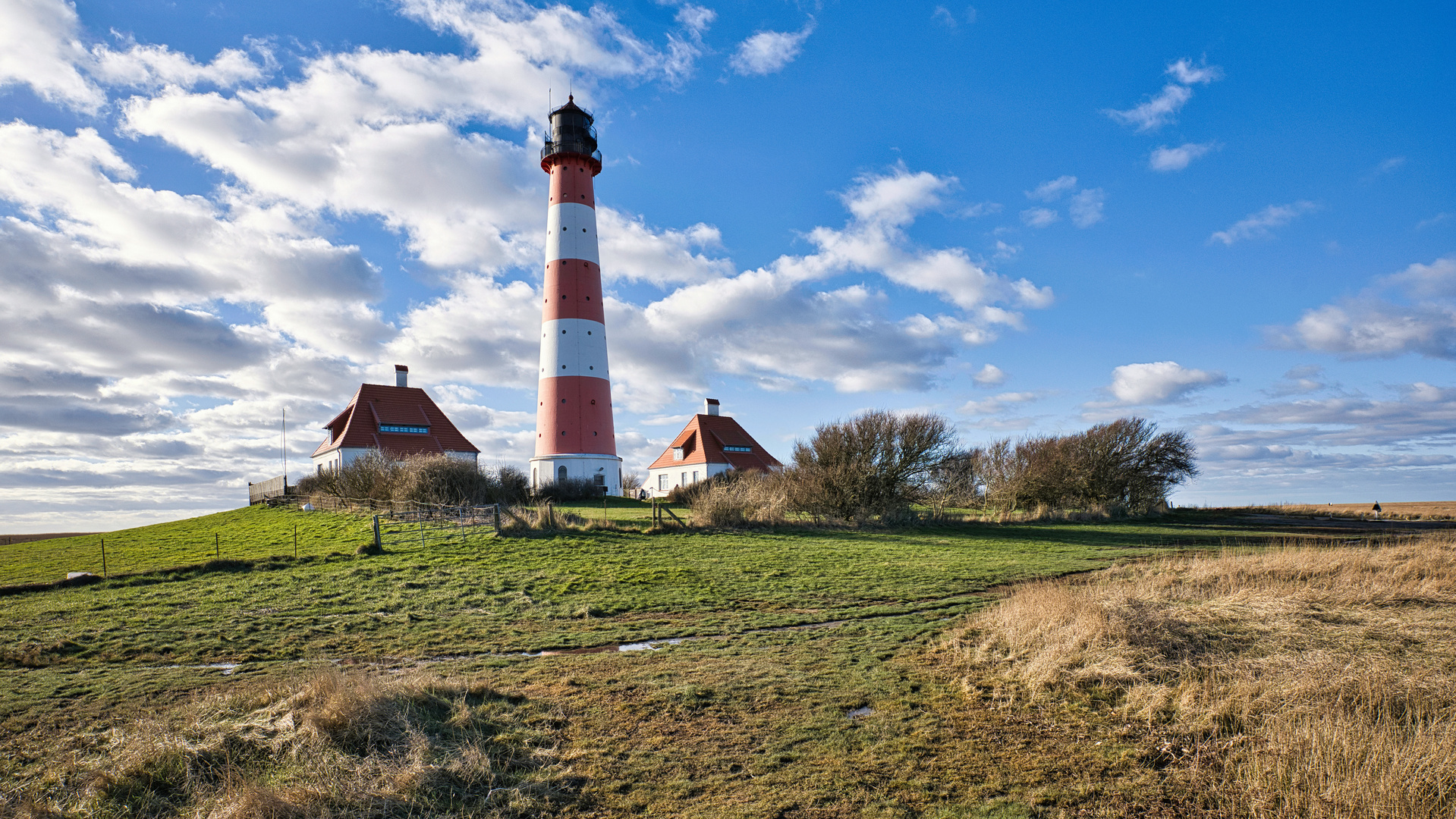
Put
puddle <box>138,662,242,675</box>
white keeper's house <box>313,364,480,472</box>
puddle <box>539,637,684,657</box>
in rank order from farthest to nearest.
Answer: white keeper's house <box>313,364,480,472</box>, puddle <box>539,637,684,657</box>, puddle <box>138,662,242,675</box>

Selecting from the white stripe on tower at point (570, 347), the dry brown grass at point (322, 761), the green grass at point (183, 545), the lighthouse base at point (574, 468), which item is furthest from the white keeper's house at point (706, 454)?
the dry brown grass at point (322, 761)

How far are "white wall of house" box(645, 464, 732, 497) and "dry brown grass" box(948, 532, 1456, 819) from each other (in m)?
34.1

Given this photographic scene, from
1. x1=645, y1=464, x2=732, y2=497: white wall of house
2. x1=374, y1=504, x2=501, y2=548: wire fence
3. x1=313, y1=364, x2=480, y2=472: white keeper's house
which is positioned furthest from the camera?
x1=645, y1=464, x2=732, y2=497: white wall of house

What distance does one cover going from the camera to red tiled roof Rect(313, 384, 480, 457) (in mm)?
39469

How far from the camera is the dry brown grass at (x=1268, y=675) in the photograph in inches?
189

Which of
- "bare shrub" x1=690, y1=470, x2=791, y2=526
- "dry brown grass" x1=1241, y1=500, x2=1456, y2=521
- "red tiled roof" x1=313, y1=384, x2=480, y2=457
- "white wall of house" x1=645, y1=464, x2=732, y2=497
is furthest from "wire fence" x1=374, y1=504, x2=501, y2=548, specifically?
"dry brown grass" x1=1241, y1=500, x2=1456, y2=521

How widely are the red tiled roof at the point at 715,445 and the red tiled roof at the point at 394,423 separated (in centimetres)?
1343

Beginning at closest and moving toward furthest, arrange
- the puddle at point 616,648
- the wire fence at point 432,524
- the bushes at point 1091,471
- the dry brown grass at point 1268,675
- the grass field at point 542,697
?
the dry brown grass at point 1268,675, the grass field at point 542,697, the puddle at point 616,648, the wire fence at point 432,524, the bushes at point 1091,471

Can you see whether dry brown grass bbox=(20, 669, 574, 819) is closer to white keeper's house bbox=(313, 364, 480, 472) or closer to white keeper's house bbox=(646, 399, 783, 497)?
white keeper's house bbox=(313, 364, 480, 472)

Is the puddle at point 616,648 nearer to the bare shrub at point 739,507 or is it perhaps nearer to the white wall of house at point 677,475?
the bare shrub at point 739,507

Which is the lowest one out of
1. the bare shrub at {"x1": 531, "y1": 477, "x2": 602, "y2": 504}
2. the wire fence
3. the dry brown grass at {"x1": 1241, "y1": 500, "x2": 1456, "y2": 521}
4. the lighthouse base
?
the dry brown grass at {"x1": 1241, "y1": 500, "x2": 1456, "y2": 521}

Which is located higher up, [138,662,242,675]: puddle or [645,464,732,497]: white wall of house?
[645,464,732,497]: white wall of house

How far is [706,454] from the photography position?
45906mm

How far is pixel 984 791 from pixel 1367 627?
674 cm
